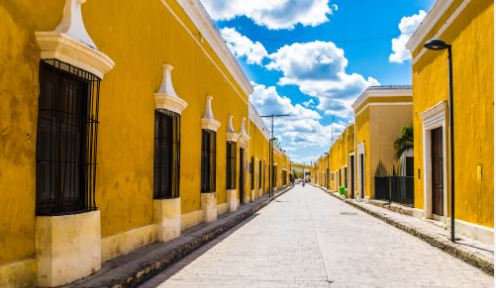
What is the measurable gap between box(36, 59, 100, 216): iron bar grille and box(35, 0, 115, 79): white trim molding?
0.10 metres

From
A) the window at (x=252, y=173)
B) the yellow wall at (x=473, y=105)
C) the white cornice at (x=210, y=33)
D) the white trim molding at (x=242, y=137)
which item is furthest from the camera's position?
the window at (x=252, y=173)

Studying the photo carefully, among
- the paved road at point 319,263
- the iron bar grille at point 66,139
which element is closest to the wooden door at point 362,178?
the paved road at point 319,263

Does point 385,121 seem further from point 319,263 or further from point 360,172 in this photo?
point 319,263

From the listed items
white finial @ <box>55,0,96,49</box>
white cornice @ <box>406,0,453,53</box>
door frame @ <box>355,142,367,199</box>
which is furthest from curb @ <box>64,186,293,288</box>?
door frame @ <box>355,142,367,199</box>

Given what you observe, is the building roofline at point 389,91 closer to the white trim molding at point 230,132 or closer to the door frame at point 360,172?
the door frame at point 360,172

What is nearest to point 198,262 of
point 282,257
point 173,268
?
point 173,268

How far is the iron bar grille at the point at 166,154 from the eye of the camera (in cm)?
942

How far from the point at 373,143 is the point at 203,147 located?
1222cm

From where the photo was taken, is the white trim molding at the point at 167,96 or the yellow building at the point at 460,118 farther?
the white trim molding at the point at 167,96

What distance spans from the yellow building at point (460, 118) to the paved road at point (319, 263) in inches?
47.7

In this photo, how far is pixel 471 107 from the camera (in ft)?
30.6

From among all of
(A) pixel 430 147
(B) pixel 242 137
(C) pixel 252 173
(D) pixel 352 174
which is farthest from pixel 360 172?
(A) pixel 430 147

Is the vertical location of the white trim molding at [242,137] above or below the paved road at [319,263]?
above

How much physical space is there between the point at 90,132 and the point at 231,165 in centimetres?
1275
